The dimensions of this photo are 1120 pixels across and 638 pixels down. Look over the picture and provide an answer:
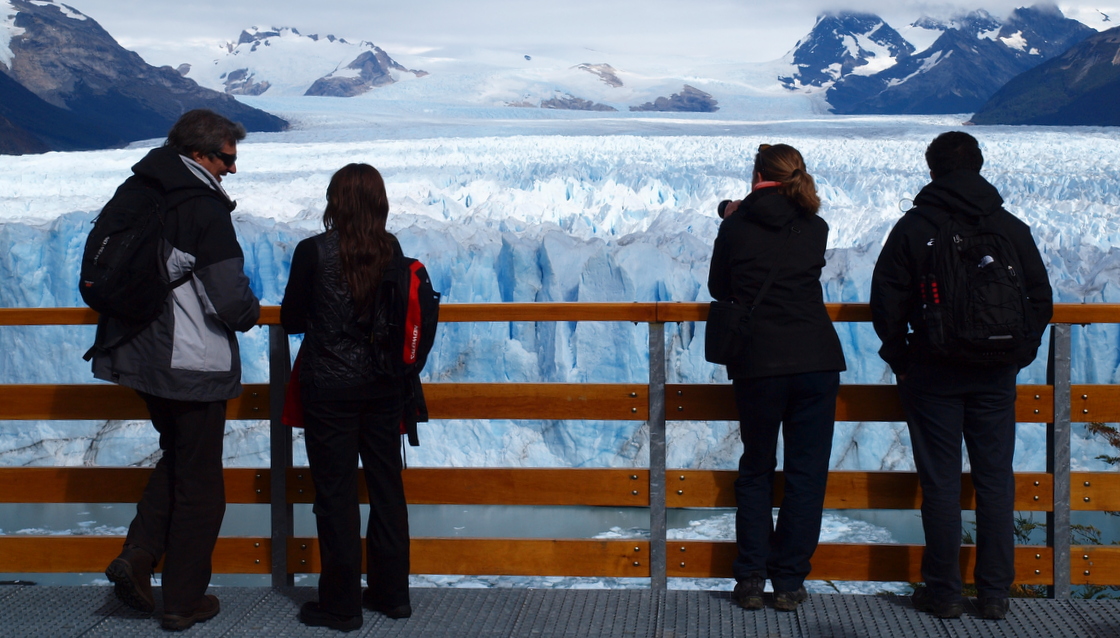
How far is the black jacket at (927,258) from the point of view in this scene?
261 cm

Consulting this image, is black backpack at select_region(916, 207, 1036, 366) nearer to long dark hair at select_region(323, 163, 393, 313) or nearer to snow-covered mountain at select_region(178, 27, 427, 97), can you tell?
long dark hair at select_region(323, 163, 393, 313)

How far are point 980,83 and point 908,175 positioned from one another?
124 ft

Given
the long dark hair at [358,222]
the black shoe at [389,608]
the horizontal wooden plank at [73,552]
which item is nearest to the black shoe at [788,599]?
the black shoe at [389,608]

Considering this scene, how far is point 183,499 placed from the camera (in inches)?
106

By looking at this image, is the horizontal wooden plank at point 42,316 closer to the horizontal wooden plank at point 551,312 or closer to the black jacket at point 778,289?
the horizontal wooden plank at point 551,312

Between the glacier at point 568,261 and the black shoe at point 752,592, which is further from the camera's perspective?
the glacier at point 568,261

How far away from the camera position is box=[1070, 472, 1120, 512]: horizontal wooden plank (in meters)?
2.85

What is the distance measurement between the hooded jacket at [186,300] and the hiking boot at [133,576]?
474mm

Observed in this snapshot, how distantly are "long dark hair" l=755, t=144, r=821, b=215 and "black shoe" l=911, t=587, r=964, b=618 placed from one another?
1.12 m

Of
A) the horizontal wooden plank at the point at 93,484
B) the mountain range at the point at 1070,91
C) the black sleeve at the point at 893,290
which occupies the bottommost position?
the horizontal wooden plank at the point at 93,484

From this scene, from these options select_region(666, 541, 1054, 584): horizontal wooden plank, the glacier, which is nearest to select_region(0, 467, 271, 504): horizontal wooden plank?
select_region(666, 541, 1054, 584): horizontal wooden plank

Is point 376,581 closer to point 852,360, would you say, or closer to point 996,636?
point 996,636

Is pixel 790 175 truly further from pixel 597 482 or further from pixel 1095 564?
pixel 1095 564

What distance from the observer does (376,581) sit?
2816 mm
